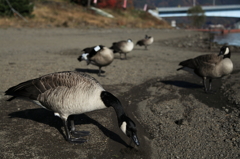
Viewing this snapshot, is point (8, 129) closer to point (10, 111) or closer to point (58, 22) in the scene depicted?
point (10, 111)

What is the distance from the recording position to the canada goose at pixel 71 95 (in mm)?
3801

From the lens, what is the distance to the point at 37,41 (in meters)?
16.2

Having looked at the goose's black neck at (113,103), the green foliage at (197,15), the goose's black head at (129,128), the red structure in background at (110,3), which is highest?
the green foliage at (197,15)

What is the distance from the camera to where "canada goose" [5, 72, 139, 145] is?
380 cm

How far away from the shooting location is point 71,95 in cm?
382

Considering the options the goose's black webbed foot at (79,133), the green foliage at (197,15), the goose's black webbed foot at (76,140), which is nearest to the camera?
the goose's black webbed foot at (76,140)

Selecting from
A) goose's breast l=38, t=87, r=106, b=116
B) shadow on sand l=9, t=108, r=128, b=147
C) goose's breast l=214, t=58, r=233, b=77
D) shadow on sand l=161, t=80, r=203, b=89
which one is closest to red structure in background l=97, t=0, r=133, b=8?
shadow on sand l=161, t=80, r=203, b=89

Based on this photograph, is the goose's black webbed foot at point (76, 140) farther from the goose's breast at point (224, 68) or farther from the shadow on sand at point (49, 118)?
the goose's breast at point (224, 68)

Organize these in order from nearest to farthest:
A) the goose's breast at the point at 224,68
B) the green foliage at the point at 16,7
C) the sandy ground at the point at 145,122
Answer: the sandy ground at the point at 145,122
the goose's breast at the point at 224,68
the green foliage at the point at 16,7

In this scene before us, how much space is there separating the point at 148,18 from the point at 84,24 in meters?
26.8

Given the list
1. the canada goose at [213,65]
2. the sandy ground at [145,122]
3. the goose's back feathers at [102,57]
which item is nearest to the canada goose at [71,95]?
the sandy ground at [145,122]

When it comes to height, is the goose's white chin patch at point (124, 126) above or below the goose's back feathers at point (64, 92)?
below

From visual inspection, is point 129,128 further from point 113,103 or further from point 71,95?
point 71,95

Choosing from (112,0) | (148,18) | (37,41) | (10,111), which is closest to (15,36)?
(37,41)
